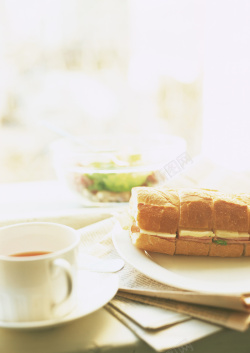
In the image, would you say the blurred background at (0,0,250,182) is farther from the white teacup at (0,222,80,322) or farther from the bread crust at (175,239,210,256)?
the white teacup at (0,222,80,322)

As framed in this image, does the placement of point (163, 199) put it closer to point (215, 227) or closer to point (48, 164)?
point (215, 227)

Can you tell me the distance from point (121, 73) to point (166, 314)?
33.3 inches

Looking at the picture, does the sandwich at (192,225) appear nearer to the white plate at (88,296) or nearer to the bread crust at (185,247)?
the bread crust at (185,247)

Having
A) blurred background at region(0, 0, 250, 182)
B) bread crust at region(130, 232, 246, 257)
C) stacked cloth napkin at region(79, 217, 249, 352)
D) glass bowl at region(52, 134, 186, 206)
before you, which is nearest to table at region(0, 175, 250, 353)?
stacked cloth napkin at region(79, 217, 249, 352)

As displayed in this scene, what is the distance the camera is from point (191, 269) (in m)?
0.80

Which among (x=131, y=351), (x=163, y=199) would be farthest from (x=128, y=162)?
(x=131, y=351)

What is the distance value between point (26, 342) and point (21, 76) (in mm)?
860

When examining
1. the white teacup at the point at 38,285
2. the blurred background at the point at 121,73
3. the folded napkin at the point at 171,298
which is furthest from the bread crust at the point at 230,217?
the blurred background at the point at 121,73

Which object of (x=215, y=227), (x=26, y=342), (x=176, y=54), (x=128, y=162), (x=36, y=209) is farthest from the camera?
(x=176, y=54)

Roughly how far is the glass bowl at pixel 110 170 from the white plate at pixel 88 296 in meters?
0.40

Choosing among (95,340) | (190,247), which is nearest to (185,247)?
(190,247)

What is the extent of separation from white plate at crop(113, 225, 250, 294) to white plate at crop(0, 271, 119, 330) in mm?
71

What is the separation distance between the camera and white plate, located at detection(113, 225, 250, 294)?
2.34ft

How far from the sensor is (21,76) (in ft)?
4.14
